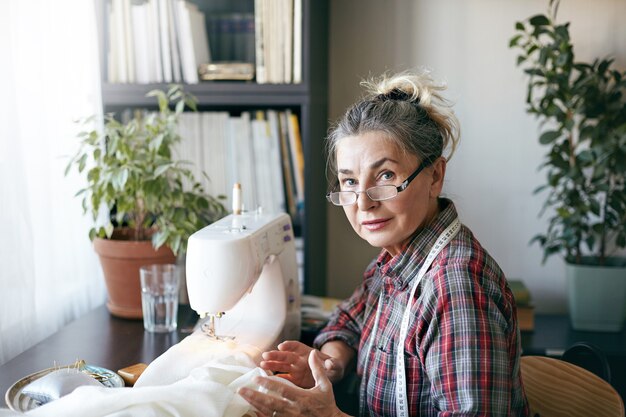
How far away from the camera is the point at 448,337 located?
1.39 m

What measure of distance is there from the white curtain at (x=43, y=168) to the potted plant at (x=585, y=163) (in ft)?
4.45

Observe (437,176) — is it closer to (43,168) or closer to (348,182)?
(348,182)

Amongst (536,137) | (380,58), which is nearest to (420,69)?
(380,58)

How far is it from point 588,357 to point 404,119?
1006mm

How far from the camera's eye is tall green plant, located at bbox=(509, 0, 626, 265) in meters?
2.31

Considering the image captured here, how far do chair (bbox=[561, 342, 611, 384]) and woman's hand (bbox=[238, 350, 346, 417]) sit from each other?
2.25ft

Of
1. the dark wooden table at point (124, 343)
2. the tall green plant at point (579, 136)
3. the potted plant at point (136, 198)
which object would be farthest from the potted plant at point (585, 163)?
the potted plant at point (136, 198)

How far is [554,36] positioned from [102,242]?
1488 mm

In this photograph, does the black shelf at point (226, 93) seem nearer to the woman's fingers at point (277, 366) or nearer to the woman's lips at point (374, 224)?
the woman's lips at point (374, 224)

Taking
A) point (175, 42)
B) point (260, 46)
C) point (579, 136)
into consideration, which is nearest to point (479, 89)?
point (579, 136)

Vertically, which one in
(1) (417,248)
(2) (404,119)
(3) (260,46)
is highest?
(3) (260,46)

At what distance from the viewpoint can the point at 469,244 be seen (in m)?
1.54

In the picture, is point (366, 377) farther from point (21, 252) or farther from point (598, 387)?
point (21, 252)

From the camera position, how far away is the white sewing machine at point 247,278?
1.57m
